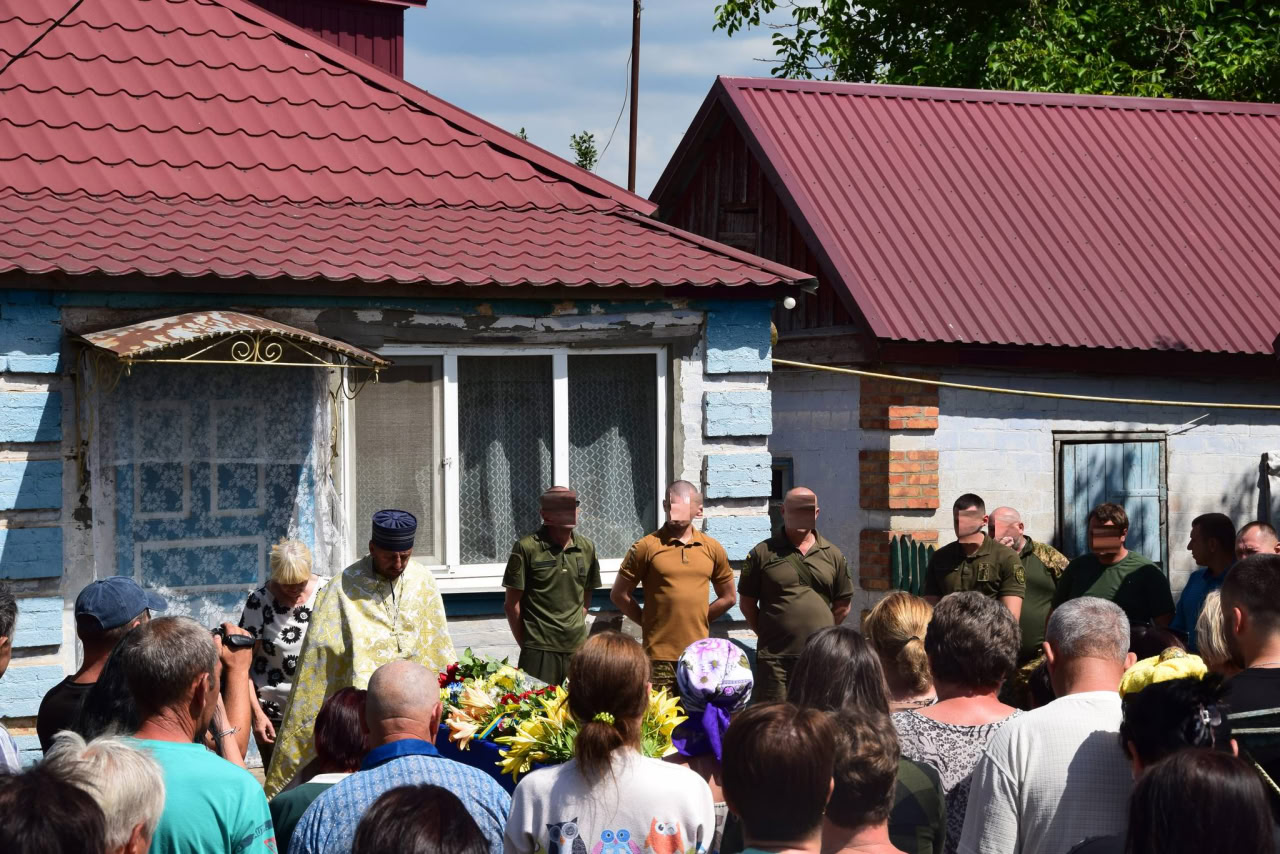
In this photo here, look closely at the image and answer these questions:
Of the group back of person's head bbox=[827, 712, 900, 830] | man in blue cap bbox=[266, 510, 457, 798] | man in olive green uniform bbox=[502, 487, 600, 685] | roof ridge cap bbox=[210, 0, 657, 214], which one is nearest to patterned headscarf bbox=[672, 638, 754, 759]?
back of person's head bbox=[827, 712, 900, 830]

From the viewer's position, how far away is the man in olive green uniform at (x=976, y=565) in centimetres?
744

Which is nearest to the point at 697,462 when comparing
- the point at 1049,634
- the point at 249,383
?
the point at 249,383

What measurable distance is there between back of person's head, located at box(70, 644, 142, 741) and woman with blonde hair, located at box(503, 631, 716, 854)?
1.02m

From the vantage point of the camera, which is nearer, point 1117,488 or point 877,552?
point 877,552

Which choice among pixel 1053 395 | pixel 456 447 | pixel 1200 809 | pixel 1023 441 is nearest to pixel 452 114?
pixel 456 447

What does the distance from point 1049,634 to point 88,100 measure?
6.98m

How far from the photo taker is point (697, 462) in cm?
847

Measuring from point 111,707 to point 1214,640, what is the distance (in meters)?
3.27

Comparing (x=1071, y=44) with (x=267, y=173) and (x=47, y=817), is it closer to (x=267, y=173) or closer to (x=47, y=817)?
(x=267, y=173)

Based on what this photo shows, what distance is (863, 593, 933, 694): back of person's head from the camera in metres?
4.71

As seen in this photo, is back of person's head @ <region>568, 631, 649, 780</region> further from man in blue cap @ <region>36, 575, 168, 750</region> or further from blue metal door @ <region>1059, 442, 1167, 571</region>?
blue metal door @ <region>1059, 442, 1167, 571</region>

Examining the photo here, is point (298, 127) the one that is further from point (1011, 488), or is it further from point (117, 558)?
point (1011, 488)

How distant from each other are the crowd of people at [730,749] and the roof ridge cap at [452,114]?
4.33 meters

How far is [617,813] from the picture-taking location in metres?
3.63
